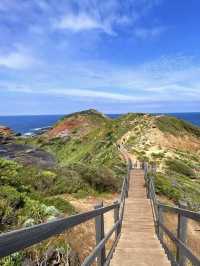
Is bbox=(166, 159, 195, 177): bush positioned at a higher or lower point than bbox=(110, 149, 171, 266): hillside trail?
lower

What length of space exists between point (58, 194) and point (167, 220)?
459 centimetres

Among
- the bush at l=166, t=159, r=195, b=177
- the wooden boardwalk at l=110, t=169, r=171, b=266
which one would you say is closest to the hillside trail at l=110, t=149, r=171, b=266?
the wooden boardwalk at l=110, t=169, r=171, b=266

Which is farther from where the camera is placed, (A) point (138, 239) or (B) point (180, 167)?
(B) point (180, 167)

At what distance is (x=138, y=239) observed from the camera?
1148cm

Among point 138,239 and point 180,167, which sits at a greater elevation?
point 138,239

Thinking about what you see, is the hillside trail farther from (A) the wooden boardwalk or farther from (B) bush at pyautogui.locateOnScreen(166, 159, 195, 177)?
(B) bush at pyautogui.locateOnScreen(166, 159, 195, 177)

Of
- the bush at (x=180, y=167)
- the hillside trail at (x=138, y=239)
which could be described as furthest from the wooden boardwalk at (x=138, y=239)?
the bush at (x=180, y=167)

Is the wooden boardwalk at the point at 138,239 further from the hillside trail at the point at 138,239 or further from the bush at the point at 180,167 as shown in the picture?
the bush at the point at 180,167

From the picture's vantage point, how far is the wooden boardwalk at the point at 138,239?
7.99 m

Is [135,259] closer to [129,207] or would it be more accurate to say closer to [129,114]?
[129,207]

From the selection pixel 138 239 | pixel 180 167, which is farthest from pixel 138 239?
pixel 180 167

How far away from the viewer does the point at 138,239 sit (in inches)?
452

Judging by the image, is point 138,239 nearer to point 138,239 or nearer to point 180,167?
point 138,239

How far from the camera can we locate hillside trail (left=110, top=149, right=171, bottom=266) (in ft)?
26.2
